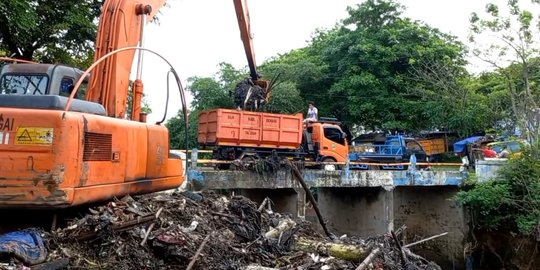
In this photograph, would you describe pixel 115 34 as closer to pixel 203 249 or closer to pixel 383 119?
pixel 203 249

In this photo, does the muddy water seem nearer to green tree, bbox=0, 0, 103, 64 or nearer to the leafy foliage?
the leafy foliage

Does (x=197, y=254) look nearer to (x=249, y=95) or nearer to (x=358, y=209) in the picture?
(x=249, y=95)

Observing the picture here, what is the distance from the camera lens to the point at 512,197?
1670cm

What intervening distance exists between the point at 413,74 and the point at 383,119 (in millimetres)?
3043

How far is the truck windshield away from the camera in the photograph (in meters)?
5.71

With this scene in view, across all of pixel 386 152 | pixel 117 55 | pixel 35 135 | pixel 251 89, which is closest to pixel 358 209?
pixel 386 152

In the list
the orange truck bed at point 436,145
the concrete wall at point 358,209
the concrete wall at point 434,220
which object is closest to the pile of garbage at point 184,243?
the concrete wall at point 358,209

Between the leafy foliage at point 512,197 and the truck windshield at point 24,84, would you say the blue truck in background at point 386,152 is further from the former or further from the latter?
the truck windshield at point 24,84

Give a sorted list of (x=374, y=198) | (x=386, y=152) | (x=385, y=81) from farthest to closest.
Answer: (x=385, y=81) → (x=386, y=152) → (x=374, y=198)

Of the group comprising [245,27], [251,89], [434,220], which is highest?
[245,27]

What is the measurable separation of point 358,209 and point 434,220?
334cm

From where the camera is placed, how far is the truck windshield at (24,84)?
225 inches

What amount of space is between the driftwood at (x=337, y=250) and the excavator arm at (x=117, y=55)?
2676mm

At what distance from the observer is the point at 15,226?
490 cm
